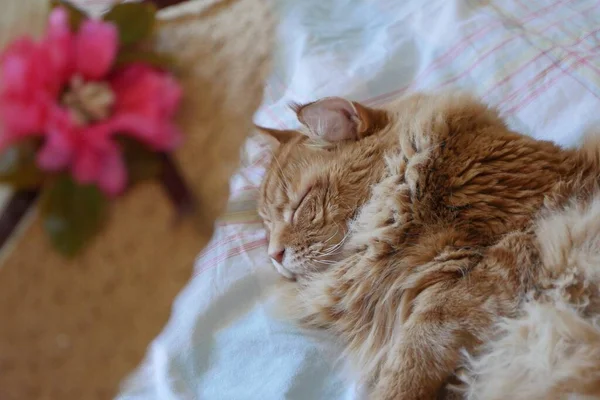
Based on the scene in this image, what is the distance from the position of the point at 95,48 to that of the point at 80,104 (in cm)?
7

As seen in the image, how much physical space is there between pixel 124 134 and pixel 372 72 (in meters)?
1.07

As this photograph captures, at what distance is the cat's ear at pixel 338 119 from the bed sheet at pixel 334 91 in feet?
0.31

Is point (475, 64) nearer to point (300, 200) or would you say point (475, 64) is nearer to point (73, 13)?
point (300, 200)

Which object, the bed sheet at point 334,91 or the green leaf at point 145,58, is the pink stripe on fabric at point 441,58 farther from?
the green leaf at point 145,58

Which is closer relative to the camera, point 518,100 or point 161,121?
point 161,121

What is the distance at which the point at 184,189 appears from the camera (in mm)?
569

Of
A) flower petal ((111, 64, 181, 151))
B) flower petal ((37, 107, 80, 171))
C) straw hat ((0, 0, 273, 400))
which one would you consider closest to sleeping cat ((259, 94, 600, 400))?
straw hat ((0, 0, 273, 400))

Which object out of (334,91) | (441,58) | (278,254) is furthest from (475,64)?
(278,254)

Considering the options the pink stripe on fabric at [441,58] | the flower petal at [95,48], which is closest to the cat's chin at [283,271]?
the pink stripe on fabric at [441,58]

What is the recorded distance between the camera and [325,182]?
106cm

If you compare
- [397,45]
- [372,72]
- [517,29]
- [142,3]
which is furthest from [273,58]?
[517,29]

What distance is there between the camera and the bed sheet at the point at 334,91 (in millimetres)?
934

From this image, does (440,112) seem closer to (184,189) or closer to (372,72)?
(372,72)

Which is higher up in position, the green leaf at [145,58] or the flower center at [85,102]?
the green leaf at [145,58]
